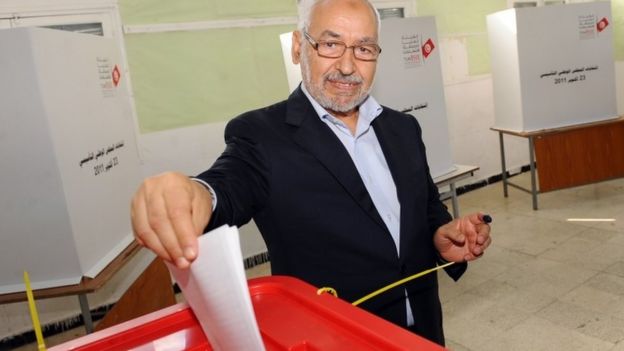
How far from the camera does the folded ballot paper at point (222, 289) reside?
0.47 m

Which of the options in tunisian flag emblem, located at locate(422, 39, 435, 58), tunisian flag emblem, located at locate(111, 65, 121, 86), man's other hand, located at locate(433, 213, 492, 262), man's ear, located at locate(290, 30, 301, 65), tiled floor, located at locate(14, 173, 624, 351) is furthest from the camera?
tunisian flag emblem, located at locate(422, 39, 435, 58)

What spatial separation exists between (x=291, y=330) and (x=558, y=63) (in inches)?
166

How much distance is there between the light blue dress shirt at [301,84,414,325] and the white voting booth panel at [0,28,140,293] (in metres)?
0.97

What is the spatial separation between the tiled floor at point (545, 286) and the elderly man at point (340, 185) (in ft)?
4.81

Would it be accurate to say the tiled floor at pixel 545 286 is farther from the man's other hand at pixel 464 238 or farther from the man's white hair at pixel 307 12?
the man's white hair at pixel 307 12

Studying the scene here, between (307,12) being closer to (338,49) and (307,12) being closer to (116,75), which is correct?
(338,49)

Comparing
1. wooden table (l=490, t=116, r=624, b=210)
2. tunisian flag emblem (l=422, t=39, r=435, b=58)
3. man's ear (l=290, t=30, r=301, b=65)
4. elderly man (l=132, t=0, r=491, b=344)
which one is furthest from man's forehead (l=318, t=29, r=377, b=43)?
wooden table (l=490, t=116, r=624, b=210)

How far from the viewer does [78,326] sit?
10.2ft

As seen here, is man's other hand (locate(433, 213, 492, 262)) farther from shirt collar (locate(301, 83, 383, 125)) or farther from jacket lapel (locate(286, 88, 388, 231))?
shirt collar (locate(301, 83, 383, 125))

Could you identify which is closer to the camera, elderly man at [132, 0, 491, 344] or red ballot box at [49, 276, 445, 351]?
red ballot box at [49, 276, 445, 351]

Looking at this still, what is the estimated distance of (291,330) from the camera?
0.68 metres

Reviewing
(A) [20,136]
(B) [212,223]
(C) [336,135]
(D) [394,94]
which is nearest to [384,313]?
(C) [336,135]

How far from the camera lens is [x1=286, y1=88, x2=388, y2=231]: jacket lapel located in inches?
44.2

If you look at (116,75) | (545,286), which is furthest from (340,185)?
(545,286)
